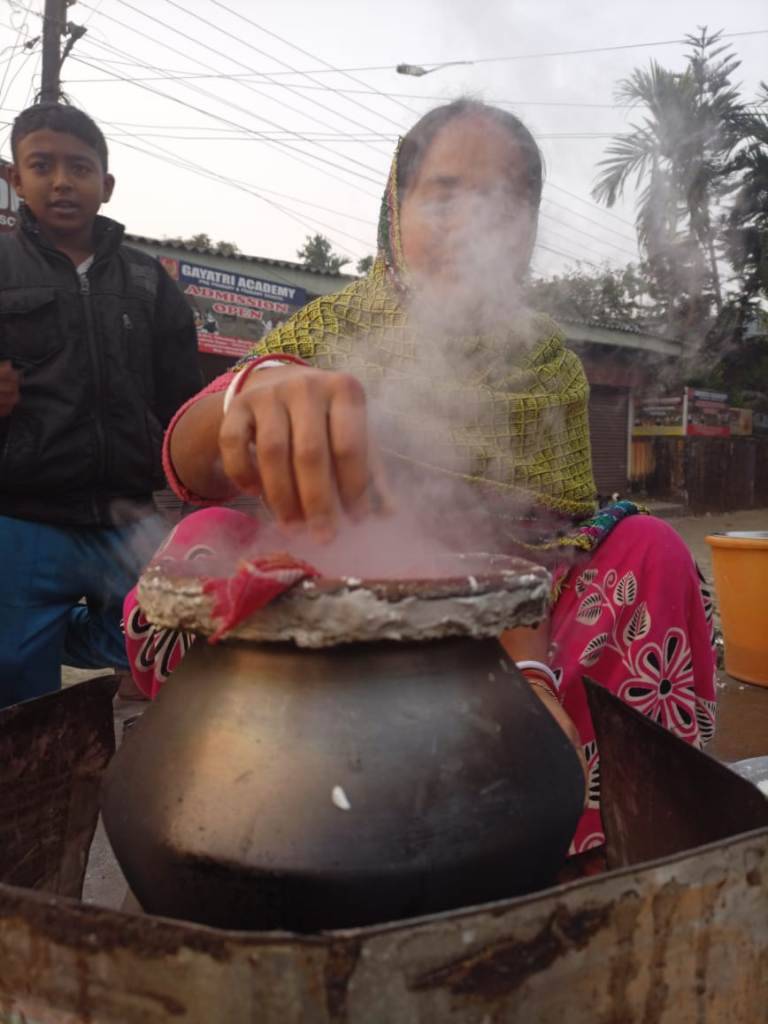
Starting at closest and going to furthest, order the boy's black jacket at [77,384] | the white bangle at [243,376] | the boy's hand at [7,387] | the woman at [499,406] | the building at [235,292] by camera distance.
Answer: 1. the white bangle at [243,376]
2. the woman at [499,406]
3. the boy's hand at [7,387]
4. the boy's black jacket at [77,384]
5. the building at [235,292]

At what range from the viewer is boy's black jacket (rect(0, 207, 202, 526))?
242cm

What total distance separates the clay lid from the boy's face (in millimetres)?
1980

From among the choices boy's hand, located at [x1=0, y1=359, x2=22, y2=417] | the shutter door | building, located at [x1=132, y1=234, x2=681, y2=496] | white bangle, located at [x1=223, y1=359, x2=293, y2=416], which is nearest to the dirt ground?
the shutter door

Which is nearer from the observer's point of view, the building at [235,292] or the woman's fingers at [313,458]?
the woman's fingers at [313,458]

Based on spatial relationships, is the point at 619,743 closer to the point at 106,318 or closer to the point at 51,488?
the point at 51,488

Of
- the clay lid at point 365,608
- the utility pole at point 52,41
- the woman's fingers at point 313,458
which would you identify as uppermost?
the utility pole at point 52,41

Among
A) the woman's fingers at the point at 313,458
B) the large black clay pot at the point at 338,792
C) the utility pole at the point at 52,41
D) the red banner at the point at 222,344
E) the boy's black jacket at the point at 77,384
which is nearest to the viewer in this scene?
the large black clay pot at the point at 338,792

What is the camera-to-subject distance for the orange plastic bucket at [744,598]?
448 cm

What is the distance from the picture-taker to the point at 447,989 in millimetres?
775

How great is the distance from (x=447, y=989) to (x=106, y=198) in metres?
2.73

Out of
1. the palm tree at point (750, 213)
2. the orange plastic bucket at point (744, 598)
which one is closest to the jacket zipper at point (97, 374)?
the palm tree at point (750, 213)

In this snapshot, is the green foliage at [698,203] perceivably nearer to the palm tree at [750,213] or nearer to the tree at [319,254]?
the palm tree at [750,213]

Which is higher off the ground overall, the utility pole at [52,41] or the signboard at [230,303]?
the utility pole at [52,41]

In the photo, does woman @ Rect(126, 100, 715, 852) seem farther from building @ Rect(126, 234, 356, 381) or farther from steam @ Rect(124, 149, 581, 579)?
building @ Rect(126, 234, 356, 381)
